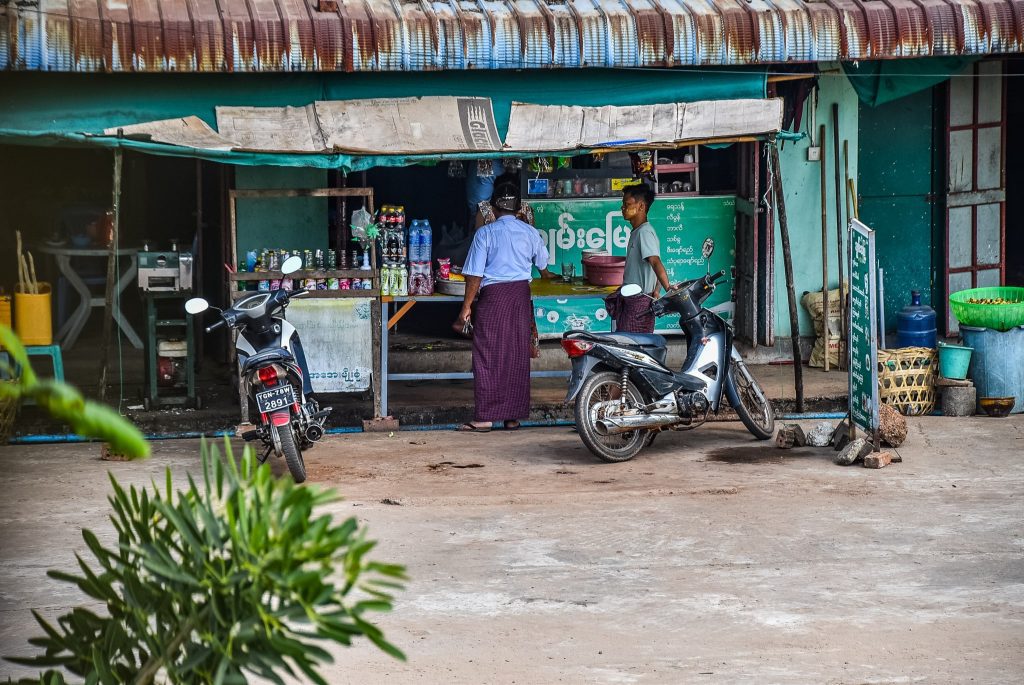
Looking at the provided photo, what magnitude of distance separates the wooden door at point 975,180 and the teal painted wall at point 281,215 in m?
5.45

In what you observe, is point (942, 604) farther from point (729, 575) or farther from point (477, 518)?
point (477, 518)

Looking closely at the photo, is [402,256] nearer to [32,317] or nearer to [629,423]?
[629,423]

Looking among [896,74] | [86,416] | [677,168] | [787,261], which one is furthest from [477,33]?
[86,416]

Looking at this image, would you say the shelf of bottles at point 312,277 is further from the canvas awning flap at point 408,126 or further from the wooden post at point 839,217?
the wooden post at point 839,217

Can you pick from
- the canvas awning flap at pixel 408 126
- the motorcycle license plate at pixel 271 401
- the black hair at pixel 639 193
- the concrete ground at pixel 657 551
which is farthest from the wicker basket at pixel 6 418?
the black hair at pixel 639 193

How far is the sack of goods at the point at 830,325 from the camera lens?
11.5m

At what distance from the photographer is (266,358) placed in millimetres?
8297

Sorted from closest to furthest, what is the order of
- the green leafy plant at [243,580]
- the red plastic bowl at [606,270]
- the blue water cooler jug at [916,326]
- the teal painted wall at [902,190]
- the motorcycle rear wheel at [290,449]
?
the green leafy plant at [243,580] < the motorcycle rear wheel at [290,449] < the red plastic bowl at [606,270] < the blue water cooler jug at [916,326] < the teal painted wall at [902,190]

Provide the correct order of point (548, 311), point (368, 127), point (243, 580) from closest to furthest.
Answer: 1. point (243, 580)
2. point (368, 127)
3. point (548, 311)

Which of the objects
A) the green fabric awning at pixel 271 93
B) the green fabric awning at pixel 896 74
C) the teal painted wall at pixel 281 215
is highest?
the green fabric awning at pixel 896 74

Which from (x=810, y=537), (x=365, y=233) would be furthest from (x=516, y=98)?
(x=810, y=537)

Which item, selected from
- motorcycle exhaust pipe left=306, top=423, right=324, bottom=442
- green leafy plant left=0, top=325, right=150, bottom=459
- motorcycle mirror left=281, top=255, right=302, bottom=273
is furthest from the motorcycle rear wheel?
green leafy plant left=0, top=325, right=150, bottom=459

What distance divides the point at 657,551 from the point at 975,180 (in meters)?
6.46

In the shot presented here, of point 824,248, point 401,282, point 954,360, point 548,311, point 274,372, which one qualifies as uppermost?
point 824,248
